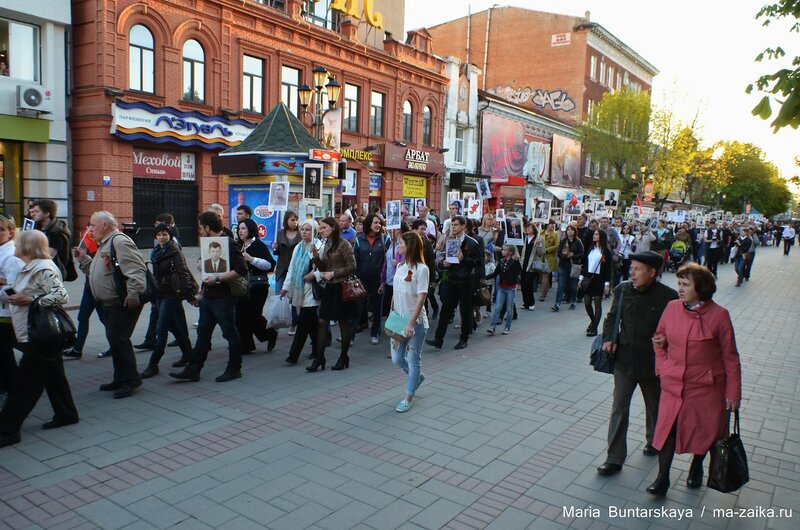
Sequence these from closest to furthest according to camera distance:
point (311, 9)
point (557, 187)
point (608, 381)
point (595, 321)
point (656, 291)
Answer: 1. point (656, 291)
2. point (608, 381)
3. point (595, 321)
4. point (311, 9)
5. point (557, 187)

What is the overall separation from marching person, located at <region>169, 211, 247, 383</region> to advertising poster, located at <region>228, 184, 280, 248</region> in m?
4.24

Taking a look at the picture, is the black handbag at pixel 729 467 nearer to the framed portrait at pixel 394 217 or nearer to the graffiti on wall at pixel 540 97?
the framed portrait at pixel 394 217

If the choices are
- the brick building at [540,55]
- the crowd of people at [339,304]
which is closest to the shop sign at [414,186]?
the brick building at [540,55]

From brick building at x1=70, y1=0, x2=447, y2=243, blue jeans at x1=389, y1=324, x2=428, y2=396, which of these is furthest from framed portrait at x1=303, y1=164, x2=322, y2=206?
blue jeans at x1=389, y1=324, x2=428, y2=396

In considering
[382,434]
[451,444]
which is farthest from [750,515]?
[382,434]

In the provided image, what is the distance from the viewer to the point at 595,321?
10.0 meters

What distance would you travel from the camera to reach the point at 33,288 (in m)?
5.09

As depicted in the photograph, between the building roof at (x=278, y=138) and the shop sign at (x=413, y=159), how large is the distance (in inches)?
620

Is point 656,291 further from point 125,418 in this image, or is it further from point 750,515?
point 125,418

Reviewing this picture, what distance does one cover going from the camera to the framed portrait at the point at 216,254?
22.0ft

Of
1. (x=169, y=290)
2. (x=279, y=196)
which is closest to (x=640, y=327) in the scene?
(x=169, y=290)

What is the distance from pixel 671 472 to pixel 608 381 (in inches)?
103

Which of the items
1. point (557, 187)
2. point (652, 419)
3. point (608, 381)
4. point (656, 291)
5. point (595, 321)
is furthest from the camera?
point (557, 187)

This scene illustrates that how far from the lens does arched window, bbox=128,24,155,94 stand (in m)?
18.8
